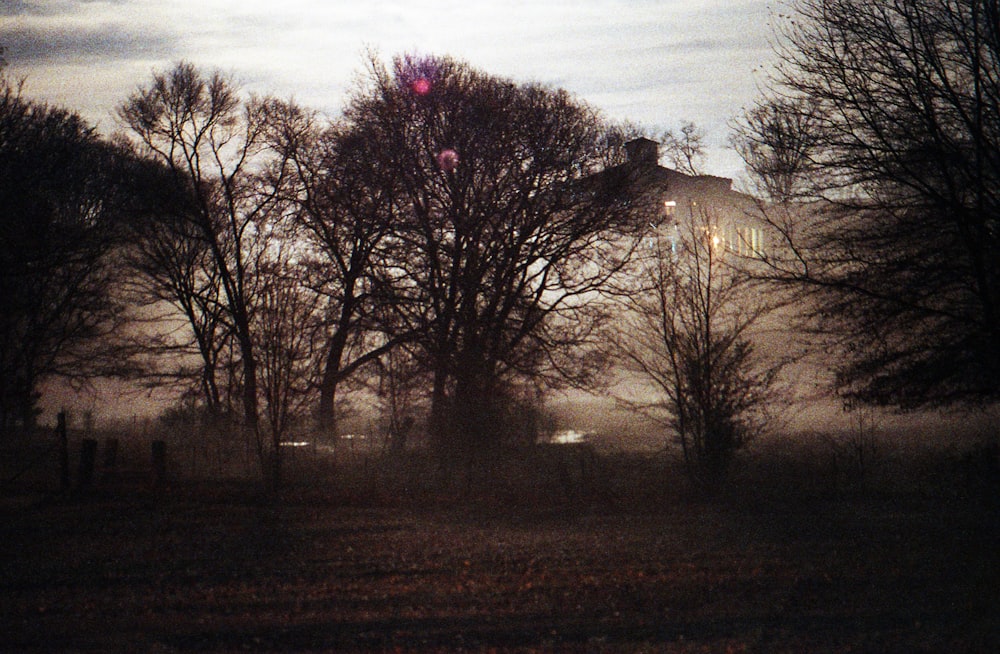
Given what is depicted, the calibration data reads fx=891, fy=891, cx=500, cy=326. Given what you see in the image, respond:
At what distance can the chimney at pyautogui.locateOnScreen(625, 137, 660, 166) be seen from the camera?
80.9 feet

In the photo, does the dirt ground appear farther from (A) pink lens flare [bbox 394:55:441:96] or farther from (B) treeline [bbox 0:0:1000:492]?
(A) pink lens flare [bbox 394:55:441:96]

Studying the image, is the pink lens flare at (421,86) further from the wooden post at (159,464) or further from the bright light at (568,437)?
the wooden post at (159,464)

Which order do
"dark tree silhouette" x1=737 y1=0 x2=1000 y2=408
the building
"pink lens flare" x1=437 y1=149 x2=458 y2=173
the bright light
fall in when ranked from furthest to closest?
the bright light < "pink lens flare" x1=437 y1=149 x2=458 y2=173 < the building < "dark tree silhouette" x1=737 y1=0 x2=1000 y2=408

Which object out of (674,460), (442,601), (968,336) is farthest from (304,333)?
(968,336)

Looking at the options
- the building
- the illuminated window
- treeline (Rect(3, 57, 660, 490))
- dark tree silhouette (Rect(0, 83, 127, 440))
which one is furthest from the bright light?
dark tree silhouette (Rect(0, 83, 127, 440))

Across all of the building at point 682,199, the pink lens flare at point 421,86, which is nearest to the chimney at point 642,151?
the building at point 682,199

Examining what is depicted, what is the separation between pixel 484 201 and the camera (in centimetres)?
2370

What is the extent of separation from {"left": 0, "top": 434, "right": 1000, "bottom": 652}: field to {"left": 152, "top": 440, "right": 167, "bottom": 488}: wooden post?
0.27 meters

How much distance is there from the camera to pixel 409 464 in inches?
939

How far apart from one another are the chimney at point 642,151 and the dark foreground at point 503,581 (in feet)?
37.3

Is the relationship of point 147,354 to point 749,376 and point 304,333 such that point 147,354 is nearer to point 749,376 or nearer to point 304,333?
point 304,333

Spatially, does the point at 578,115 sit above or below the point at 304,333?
above

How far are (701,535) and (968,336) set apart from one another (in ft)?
18.0

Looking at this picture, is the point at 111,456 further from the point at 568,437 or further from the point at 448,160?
the point at 568,437
